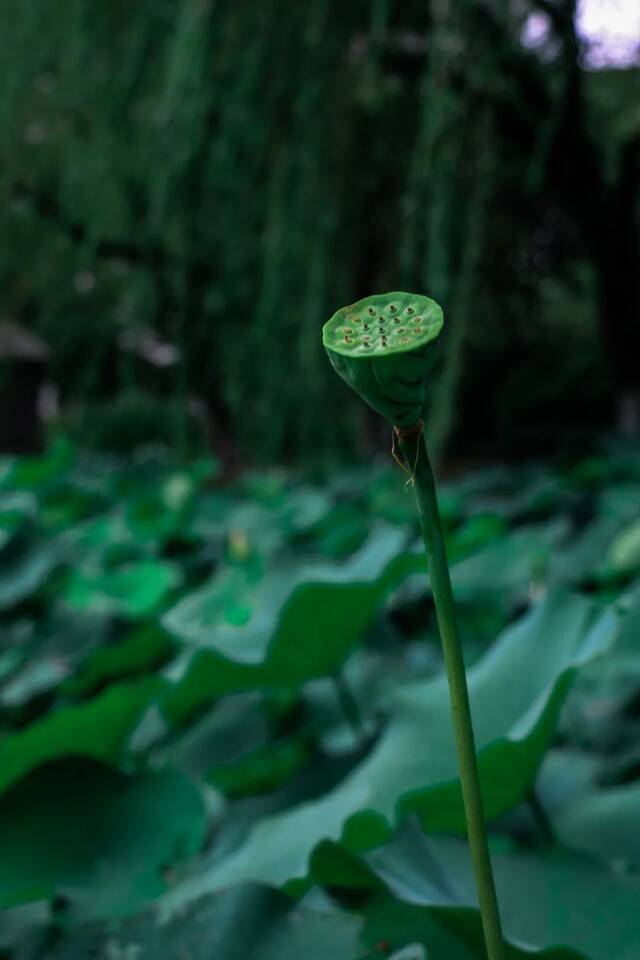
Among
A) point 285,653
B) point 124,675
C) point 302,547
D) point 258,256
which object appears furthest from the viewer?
point 258,256

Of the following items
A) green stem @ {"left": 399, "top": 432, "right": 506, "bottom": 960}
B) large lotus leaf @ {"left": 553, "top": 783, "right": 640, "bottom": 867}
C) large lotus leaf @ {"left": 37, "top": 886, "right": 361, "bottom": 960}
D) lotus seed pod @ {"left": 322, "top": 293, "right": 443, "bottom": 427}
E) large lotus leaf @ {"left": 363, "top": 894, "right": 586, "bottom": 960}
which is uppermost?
lotus seed pod @ {"left": 322, "top": 293, "right": 443, "bottom": 427}

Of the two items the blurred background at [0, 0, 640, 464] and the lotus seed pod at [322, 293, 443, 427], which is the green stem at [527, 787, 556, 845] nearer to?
the lotus seed pod at [322, 293, 443, 427]

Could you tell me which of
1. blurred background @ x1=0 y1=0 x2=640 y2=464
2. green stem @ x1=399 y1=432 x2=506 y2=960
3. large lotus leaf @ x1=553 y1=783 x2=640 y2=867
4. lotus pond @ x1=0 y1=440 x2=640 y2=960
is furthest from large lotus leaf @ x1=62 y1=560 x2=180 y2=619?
green stem @ x1=399 y1=432 x2=506 y2=960

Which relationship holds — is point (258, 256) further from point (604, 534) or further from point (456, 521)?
point (604, 534)

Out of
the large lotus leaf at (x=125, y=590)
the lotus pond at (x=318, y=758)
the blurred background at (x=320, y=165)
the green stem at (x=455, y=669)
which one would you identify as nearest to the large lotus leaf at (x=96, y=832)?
the lotus pond at (x=318, y=758)

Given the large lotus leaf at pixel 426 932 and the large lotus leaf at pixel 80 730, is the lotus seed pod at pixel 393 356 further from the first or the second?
the large lotus leaf at pixel 80 730

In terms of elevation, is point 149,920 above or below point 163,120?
below

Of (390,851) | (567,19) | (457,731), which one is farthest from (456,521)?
(457,731)
